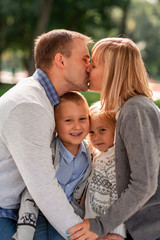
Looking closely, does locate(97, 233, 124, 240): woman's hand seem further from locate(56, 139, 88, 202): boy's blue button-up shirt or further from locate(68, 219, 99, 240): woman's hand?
locate(56, 139, 88, 202): boy's blue button-up shirt

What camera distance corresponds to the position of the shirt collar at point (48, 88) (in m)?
2.53

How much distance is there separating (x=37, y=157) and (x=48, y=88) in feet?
2.10

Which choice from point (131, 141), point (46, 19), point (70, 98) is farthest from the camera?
point (46, 19)

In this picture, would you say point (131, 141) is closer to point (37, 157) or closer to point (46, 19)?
point (37, 157)

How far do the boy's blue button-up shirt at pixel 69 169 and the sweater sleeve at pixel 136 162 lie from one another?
1.21 feet

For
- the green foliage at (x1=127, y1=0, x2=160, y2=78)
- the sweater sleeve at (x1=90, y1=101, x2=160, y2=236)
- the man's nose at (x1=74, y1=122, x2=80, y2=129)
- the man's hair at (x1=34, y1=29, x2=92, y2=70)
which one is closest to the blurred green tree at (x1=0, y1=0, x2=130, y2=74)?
the man's hair at (x1=34, y1=29, x2=92, y2=70)

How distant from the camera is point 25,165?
7.01 feet

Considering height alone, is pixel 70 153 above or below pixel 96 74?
below

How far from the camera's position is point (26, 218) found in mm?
2275

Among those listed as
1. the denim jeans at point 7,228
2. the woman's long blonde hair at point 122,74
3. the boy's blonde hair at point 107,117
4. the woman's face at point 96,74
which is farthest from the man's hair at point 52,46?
the denim jeans at point 7,228

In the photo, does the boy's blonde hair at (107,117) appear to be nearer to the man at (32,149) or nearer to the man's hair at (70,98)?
the man's hair at (70,98)

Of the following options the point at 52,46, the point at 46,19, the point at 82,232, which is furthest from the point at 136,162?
the point at 46,19

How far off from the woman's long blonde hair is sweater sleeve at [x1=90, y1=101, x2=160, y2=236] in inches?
7.5

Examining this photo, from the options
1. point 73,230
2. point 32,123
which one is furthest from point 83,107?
point 73,230
